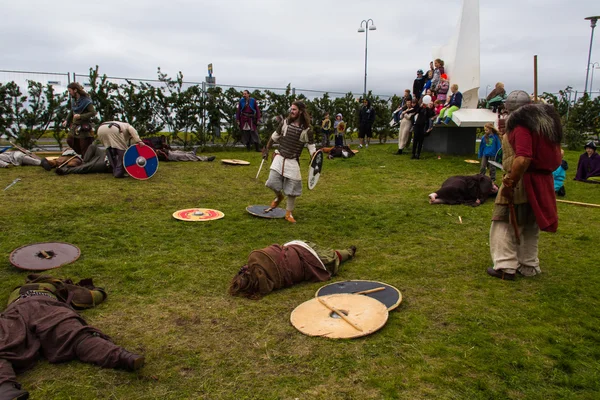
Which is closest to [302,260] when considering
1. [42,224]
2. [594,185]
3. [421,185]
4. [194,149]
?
[42,224]

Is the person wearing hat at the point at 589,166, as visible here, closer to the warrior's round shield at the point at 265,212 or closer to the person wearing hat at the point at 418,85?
the person wearing hat at the point at 418,85

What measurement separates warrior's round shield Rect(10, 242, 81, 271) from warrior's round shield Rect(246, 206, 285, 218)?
279 cm

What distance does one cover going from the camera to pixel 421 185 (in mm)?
10469

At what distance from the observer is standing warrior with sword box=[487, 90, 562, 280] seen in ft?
14.0

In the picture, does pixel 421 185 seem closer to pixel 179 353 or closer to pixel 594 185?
pixel 594 185

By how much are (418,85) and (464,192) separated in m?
8.68

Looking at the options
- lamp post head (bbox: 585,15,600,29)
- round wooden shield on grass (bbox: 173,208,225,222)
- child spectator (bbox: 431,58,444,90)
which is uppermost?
lamp post head (bbox: 585,15,600,29)

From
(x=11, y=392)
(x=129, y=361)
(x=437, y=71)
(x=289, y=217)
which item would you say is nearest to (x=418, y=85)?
(x=437, y=71)

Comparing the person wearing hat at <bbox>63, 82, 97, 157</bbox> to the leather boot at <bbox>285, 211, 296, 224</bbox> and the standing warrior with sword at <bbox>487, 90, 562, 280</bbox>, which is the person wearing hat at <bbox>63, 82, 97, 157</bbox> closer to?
the leather boot at <bbox>285, 211, 296, 224</bbox>

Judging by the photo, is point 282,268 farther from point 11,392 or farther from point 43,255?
point 43,255

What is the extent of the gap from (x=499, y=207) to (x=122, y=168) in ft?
26.0

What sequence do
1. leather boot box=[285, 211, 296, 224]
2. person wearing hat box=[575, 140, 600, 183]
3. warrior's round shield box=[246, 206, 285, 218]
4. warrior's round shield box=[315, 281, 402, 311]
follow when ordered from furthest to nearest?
person wearing hat box=[575, 140, 600, 183] → warrior's round shield box=[246, 206, 285, 218] → leather boot box=[285, 211, 296, 224] → warrior's round shield box=[315, 281, 402, 311]

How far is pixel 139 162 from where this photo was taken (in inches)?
380

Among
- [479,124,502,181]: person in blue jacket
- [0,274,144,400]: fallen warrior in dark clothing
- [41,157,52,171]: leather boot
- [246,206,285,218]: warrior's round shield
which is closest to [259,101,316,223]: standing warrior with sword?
[246,206,285,218]: warrior's round shield
